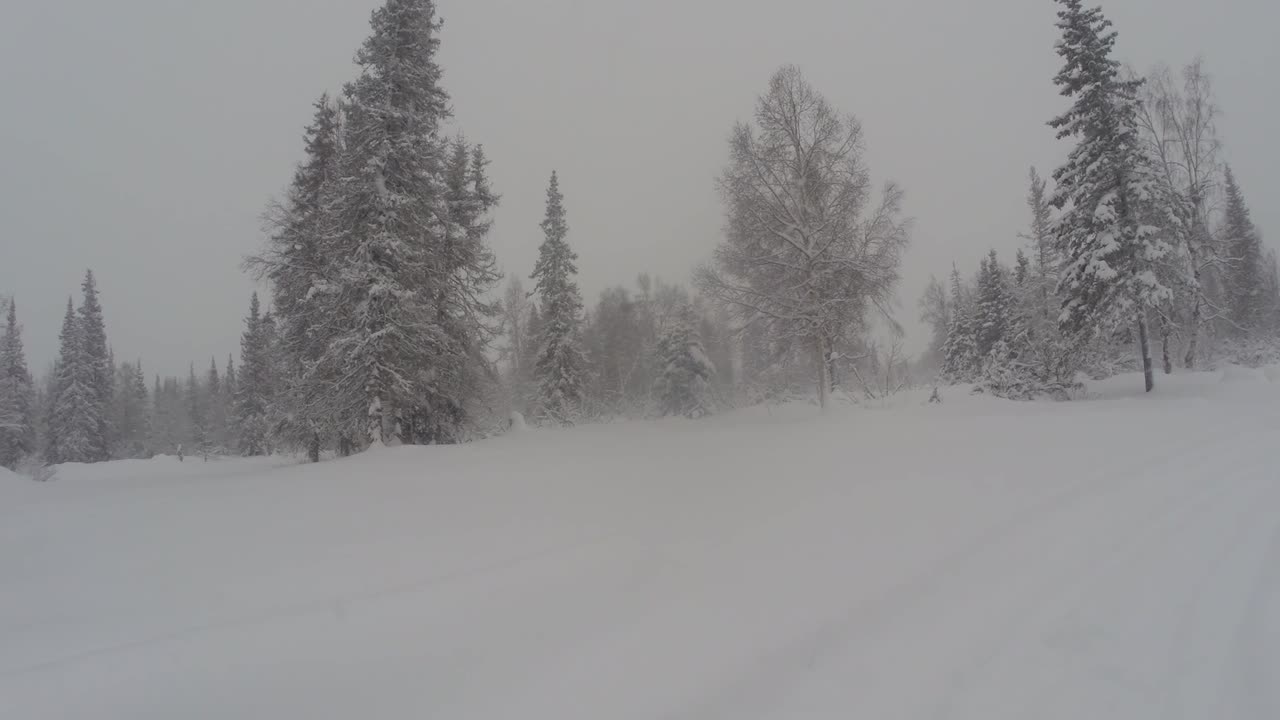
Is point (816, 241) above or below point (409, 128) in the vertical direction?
below

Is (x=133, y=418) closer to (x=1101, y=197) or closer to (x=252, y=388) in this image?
(x=252, y=388)

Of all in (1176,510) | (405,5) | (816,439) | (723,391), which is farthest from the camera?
(723,391)

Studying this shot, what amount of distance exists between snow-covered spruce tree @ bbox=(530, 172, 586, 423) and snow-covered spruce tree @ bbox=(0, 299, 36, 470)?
102ft

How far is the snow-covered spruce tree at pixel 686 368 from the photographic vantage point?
1013 inches

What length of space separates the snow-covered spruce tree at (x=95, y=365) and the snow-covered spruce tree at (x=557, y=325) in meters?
32.9

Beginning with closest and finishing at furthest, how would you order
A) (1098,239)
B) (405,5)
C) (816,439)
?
1. (816,439)
2. (405,5)
3. (1098,239)

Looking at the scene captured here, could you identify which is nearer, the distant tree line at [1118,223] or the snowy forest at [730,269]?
the snowy forest at [730,269]

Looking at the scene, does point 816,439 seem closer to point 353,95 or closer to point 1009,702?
point 1009,702

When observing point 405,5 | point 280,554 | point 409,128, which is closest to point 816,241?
point 409,128

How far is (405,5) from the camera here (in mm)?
12984

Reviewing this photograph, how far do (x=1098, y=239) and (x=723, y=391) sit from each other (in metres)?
17.1

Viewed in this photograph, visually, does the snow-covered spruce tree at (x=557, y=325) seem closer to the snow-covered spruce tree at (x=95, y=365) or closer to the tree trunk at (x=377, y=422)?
the tree trunk at (x=377, y=422)

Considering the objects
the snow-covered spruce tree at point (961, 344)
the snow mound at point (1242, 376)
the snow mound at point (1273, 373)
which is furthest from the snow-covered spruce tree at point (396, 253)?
the snow-covered spruce tree at point (961, 344)

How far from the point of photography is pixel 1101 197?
16859 mm
